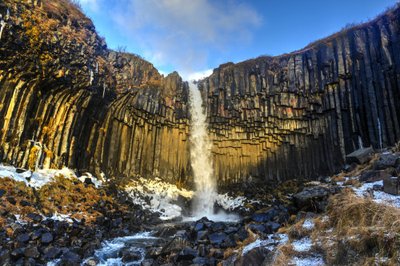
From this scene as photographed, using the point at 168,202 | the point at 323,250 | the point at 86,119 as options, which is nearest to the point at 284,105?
the point at 168,202

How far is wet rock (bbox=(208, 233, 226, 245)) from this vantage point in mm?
9927

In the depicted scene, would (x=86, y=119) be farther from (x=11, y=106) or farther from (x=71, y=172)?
(x=11, y=106)

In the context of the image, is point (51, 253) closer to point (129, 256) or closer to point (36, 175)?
point (129, 256)

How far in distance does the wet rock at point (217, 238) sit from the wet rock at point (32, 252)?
537 cm

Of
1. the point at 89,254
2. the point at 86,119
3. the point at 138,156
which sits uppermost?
the point at 86,119

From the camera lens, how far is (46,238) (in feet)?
34.7

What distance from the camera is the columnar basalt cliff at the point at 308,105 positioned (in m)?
20.9

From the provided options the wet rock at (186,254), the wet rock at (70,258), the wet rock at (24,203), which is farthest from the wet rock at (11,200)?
the wet rock at (186,254)

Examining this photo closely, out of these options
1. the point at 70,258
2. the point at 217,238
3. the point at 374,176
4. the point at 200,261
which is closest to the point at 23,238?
the point at 70,258

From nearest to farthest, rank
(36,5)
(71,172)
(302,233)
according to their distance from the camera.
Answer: (302,233), (36,5), (71,172)

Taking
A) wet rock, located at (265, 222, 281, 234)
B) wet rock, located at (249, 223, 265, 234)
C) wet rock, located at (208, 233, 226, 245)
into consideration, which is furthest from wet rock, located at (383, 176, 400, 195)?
wet rock, located at (208, 233, 226, 245)

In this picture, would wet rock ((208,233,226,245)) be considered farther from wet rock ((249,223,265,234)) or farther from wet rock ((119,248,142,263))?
wet rock ((119,248,142,263))

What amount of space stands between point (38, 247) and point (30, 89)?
10.1 m

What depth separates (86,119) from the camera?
21.0 m
